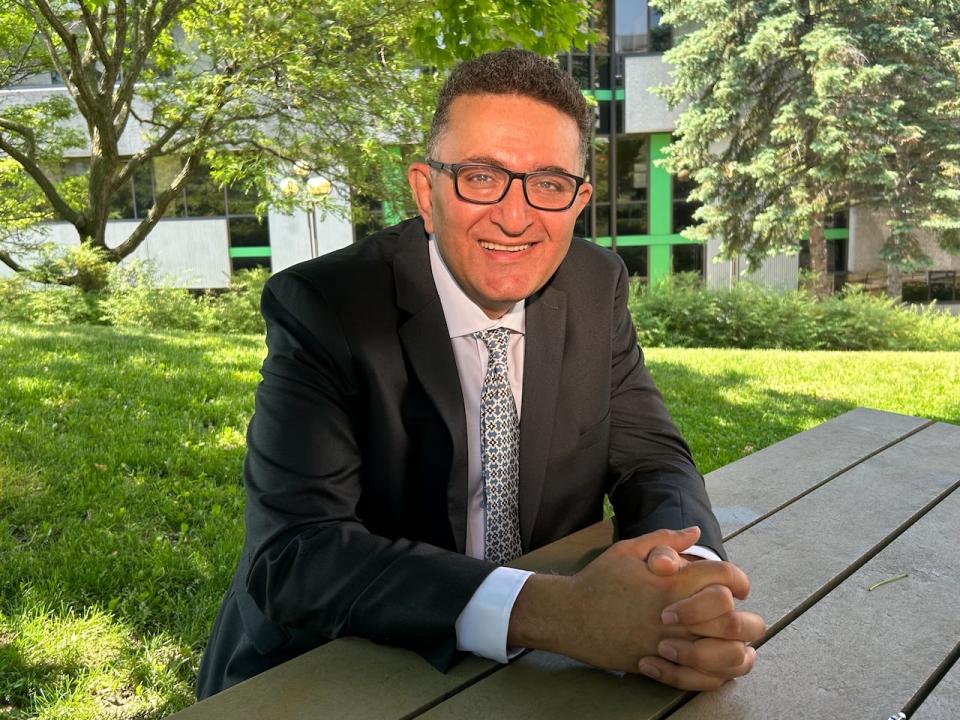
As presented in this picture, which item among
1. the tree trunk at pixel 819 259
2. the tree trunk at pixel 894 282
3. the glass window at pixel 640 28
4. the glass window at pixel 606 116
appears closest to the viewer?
the tree trunk at pixel 819 259

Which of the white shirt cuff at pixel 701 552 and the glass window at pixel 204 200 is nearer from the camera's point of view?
the white shirt cuff at pixel 701 552

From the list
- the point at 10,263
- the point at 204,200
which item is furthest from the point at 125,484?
the point at 204,200

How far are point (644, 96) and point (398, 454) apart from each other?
86.4 ft

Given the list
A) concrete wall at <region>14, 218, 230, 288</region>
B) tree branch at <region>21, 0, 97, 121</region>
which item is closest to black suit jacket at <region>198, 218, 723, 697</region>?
tree branch at <region>21, 0, 97, 121</region>

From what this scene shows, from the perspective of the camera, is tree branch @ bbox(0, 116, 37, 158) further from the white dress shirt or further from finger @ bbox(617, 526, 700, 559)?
finger @ bbox(617, 526, 700, 559)

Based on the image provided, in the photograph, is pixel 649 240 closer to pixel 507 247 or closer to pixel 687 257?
pixel 687 257

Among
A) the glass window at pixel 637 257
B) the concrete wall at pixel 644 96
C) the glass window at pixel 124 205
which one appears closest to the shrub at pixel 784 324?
the glass window at pixel 637 257

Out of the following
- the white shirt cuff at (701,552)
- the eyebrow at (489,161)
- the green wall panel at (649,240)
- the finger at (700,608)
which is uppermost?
the eyebrow at (489,161)

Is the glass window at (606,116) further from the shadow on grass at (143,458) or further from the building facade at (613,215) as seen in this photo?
the shadow on grass at (143,458)

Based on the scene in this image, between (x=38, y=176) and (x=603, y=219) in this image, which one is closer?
(x=38, y=176)

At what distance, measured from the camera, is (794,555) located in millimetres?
2064

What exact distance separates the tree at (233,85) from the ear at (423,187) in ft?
36.5

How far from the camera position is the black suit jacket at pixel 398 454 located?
1.63 meters

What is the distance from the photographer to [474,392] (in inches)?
86.4
